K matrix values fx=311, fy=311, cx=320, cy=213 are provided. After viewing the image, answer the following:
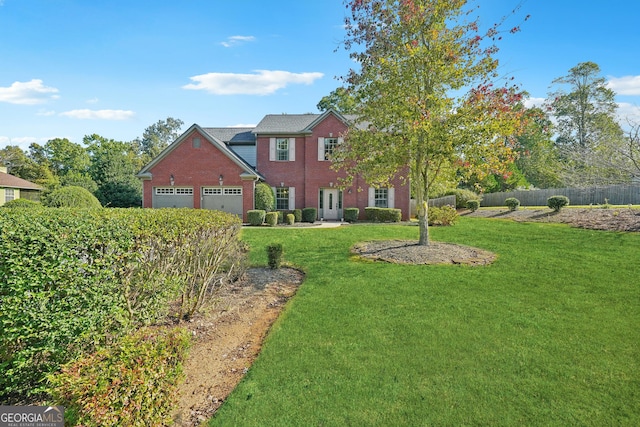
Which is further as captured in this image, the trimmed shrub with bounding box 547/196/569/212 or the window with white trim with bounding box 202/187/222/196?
the window with white trim with bounding box 202/187/222/196

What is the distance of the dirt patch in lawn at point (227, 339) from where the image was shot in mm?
3275

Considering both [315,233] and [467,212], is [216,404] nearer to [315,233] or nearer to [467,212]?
[315,233]

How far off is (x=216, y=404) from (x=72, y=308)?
1.67m

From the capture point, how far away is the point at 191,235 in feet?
15.6

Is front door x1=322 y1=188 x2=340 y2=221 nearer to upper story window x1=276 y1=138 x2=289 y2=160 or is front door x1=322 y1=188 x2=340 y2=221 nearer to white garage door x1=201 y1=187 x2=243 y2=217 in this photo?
upper story window x1=276 y1=138 x2=289 y2=160

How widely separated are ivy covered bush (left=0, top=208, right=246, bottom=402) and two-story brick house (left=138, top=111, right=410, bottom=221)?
52.5 feet

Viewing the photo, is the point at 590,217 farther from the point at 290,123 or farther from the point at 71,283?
the point at 71,283

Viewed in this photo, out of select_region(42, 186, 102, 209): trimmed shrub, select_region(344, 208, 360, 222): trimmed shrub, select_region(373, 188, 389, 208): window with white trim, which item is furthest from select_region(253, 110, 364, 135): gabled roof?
select_region(42, 186, 102, 209): trimmed shrub

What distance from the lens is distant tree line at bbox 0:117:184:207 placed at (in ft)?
86.9

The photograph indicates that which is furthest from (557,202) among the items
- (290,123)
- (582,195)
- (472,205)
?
(290,123)

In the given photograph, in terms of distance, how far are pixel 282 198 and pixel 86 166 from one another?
33.2m

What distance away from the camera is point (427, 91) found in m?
9.26

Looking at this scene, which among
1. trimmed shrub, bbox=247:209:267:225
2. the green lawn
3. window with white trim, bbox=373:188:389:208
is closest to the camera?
the green lawn

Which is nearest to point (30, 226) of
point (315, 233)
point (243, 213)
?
point (315, 233)
